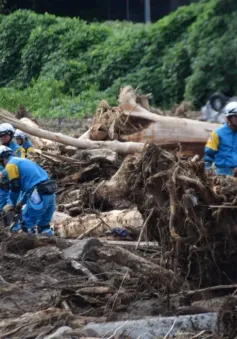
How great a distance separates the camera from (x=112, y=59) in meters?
33.2

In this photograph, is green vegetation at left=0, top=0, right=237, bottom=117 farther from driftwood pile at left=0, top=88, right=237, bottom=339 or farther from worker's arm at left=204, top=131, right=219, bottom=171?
driftwood pile at left=0, top=88, right=237, bottom=339

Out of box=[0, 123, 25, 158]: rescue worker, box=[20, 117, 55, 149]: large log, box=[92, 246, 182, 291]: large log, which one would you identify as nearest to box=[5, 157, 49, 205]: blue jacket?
box=[0, 123, 25, 158]: rescue worker

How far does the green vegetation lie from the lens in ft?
90.8

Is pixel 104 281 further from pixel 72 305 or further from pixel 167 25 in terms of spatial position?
pixel 167 25

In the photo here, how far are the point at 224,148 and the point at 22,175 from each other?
2.53 m

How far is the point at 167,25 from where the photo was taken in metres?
31.6

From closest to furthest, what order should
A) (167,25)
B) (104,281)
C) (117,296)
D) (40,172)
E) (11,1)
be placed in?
(117,296) → (104,281) → (40,172) → (167,25) → (11,1)

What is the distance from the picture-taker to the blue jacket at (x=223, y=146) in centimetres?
1388

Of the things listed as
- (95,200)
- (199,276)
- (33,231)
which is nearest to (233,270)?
(199,276)

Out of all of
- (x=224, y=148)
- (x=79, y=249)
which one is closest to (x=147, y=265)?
(x=79, y=249)

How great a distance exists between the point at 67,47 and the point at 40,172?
22.0m

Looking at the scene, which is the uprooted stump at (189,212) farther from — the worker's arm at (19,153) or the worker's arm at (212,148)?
the worker's arm at (19,153)

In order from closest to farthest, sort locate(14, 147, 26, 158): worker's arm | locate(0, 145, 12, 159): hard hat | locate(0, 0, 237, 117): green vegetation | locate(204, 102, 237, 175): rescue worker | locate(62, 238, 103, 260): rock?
locate(62, 238, 103, 260): rock → locate(0, 145, 12, 159): hard hat → locate(204, 102, 237, 175): rescue worker → locate(14, 147, 26, 158): worker's arm → locate(0, 0, 237, 117): green vegetation

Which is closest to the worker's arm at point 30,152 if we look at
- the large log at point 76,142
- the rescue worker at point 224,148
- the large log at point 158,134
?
the large log at point 76,142
